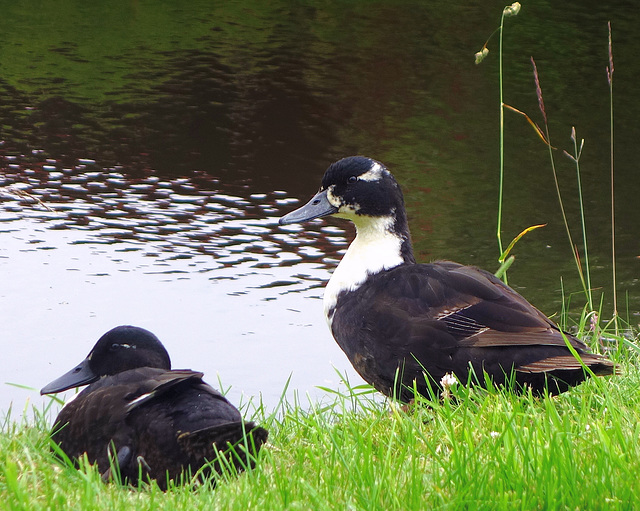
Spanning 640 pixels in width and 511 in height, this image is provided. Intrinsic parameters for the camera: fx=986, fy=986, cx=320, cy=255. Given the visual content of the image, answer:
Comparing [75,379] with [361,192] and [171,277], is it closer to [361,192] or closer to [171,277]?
[361,192]

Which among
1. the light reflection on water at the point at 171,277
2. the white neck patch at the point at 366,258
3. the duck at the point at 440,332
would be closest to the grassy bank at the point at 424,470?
the duck at the point at 440,332

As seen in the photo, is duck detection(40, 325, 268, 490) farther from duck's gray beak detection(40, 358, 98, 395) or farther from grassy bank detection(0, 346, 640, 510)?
duck's gray beak detection(40, 358, 98, 395)

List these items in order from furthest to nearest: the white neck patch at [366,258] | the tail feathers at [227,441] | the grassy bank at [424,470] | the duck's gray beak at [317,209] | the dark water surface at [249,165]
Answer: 1. the dark water surface at [249,165]
2. the duck's gray beak at [317,209]
3. the white neck patch at [366,258]
4. the tail feathers at [227,441]
5. the grassy bank at [424,470]

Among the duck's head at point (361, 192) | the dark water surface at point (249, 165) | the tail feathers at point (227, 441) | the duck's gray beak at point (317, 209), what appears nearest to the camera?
the tail feathers at point (227, 441)

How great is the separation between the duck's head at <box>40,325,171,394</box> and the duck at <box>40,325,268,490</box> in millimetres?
303

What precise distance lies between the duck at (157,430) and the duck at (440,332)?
0.73 m

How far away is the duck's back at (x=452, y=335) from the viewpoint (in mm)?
4062

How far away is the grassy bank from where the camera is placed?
2.83m

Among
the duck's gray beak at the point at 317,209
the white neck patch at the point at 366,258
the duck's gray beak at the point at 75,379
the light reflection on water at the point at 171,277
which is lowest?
the light reflection on water at the point at 171,277

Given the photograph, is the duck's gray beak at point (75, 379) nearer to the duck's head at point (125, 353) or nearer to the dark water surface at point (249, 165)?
the duck's head at point (125, 353)

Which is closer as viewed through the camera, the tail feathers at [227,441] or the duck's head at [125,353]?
the tail feathers at [227,441]

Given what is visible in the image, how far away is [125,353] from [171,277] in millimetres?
2615

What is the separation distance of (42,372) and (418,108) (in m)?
7.51

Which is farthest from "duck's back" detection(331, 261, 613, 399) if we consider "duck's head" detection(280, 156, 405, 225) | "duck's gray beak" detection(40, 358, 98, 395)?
"duck's gray beak" detection(40, 358, 98, 395)
